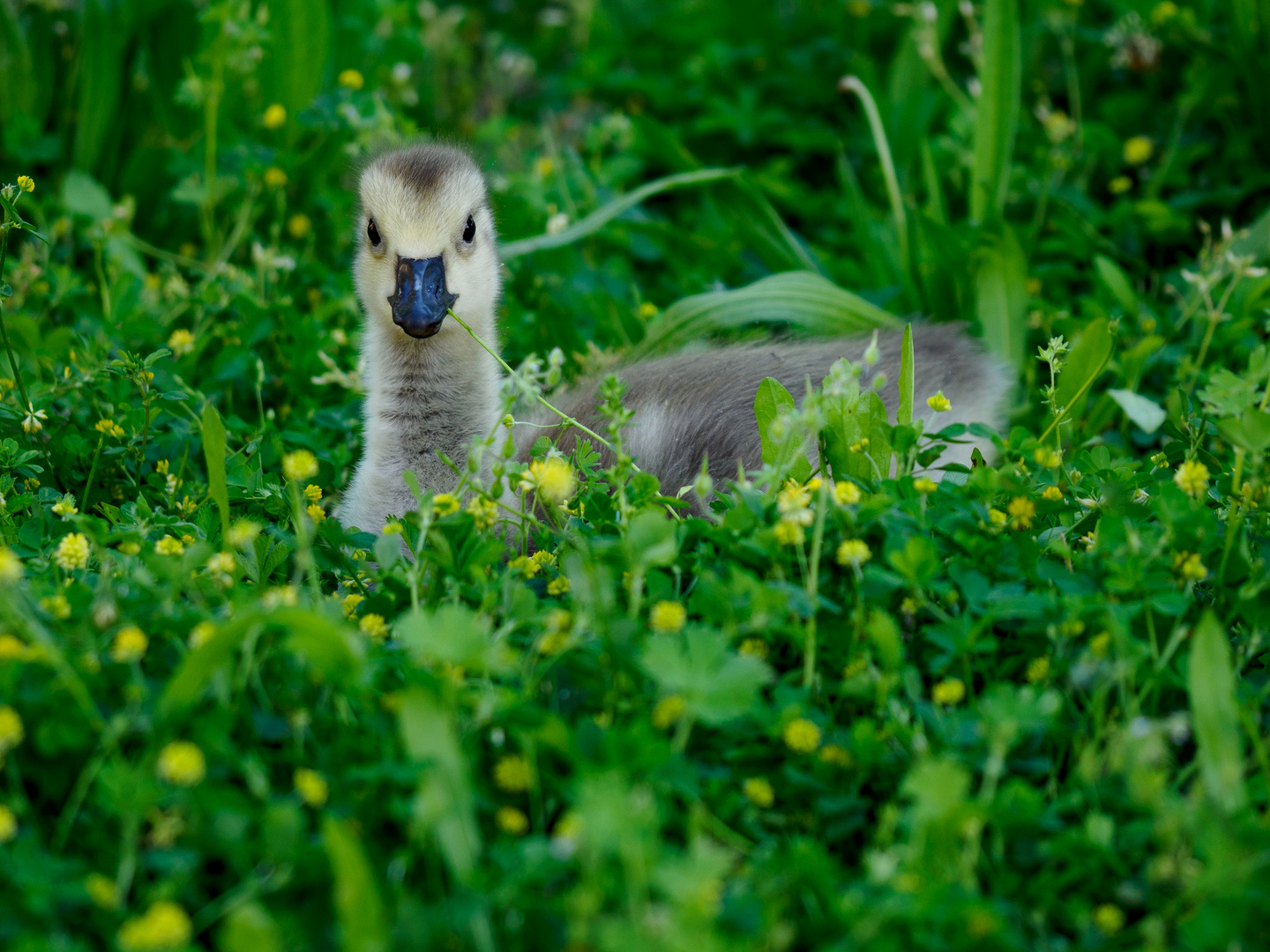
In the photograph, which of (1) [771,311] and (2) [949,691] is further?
(1) [771,311]

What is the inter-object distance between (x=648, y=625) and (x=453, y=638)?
0.43m

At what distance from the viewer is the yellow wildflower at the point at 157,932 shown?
133 cm

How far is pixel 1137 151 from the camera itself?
4266 mm

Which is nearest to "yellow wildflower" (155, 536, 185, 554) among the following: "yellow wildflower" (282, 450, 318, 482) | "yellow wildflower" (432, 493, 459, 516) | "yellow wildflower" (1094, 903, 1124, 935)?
"yellow wildflower" (282, 450, 318, 482)

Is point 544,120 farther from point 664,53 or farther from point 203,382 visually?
point 203,382

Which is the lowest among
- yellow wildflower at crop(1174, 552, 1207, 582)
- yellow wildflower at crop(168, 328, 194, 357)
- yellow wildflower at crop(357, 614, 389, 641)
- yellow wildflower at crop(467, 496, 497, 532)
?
yellow wildflower at crop(1174, 552, 1207, 582)

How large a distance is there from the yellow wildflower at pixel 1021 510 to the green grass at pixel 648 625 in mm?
17

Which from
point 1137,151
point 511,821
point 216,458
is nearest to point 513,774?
point 511,821

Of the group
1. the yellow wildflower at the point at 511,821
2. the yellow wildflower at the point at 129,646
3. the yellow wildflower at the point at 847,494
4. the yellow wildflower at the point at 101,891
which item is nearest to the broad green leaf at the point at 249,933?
the yellow wildflower at the point at 101,891

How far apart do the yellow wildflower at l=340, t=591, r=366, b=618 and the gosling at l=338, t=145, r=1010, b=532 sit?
0.68 meters

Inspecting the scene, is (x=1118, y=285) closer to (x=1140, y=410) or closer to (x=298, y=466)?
(x=1140, y=410)

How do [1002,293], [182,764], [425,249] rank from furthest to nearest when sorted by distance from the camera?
[1002,293] → [425,249] → [182,764]

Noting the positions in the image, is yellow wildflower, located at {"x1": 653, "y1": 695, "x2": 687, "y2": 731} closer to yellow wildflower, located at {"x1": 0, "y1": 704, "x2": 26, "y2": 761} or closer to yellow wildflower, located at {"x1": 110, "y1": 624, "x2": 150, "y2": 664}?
yellow wildflower, located at {"x1": 110, "y1": 624, "x2": 150, "y2": 664}

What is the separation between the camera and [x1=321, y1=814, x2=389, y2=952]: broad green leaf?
4.40 feet
